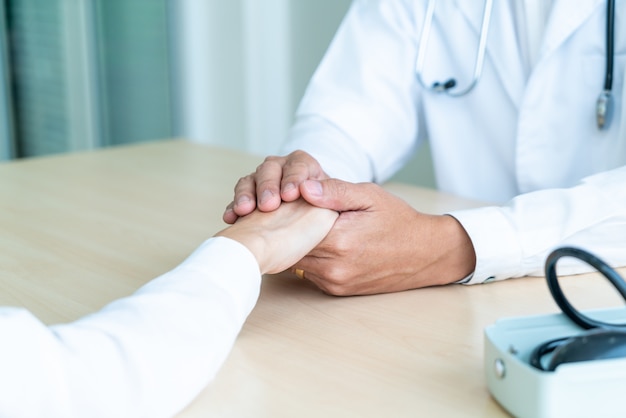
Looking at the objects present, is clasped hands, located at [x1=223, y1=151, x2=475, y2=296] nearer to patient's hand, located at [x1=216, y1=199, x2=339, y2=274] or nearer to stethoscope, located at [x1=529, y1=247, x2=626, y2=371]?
patient's hand, located at [x1=216, y1=199, x2=339, y2=274]

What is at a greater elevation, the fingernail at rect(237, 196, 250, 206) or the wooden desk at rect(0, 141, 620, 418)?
the fingernail at rect(237, 196, 250, 206)

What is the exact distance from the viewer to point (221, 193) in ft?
4.89

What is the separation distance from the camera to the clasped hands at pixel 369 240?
38.9 inches

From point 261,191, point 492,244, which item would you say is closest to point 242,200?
point 261,191

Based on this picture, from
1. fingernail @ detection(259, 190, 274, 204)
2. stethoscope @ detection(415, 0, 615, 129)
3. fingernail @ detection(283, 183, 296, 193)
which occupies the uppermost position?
stethoscope @ detection(415, 0, 615, 129)

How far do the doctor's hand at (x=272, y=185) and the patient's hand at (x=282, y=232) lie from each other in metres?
0.01

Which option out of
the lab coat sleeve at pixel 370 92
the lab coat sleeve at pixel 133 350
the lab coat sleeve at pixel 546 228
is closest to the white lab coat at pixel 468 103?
the lab coat sleeve at pixel 370 92

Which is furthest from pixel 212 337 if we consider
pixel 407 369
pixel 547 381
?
pixel 547 381

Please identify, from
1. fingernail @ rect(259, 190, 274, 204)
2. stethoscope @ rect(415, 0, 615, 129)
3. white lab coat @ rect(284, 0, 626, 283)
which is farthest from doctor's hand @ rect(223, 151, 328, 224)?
stethoscope @ rect(415, 0, 615, 129)

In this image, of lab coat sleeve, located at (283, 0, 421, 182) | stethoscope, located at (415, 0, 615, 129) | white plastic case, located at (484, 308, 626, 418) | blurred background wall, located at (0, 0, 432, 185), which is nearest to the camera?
white plastic case, located at (484, 308, 626, 418)

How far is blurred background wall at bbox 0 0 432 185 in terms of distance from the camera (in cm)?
268

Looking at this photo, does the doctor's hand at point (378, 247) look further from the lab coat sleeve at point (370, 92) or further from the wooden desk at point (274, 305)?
the lab coat sleeve at point (370, 92)

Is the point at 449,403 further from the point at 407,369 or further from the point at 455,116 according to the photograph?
the point at 455,116

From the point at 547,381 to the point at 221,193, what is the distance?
36.4 inches
